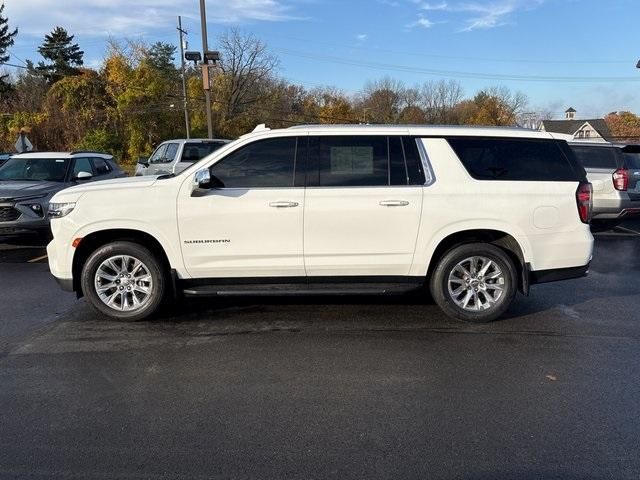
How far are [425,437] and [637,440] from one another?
1272 mm

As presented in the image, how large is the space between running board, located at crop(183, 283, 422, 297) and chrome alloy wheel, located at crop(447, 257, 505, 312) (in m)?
0.46

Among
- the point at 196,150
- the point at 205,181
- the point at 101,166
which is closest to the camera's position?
the point at 205,181

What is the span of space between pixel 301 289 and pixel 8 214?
6.61 metres

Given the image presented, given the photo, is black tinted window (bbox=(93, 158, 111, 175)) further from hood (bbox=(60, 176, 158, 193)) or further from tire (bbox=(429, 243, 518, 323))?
tire (bbox=(429, 243, 518, 323))

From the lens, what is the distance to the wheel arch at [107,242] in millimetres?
5562

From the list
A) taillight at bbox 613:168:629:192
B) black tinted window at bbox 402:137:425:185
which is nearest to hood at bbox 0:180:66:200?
black tinted window at bbox 402:137:425:185

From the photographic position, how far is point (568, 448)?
10.6 ft

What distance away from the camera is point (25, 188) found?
9.81 m

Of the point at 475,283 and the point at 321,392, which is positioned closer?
the point at 321,392

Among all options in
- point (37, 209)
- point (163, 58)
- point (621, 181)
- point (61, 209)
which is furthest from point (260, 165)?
point (163, 58)

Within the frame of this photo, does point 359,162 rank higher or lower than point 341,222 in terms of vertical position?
higher

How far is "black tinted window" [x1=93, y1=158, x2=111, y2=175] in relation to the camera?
1191 centimetres

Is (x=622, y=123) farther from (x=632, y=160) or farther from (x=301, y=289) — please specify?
(x=301, y=289)

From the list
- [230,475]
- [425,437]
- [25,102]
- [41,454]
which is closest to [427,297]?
[425,437]
